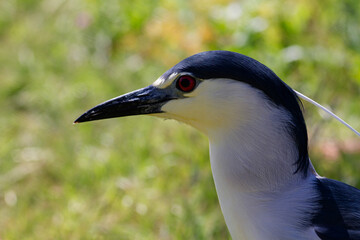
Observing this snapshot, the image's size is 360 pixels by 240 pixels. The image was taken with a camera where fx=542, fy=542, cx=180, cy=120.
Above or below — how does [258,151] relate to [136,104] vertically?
below

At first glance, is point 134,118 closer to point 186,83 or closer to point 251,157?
point 186,83

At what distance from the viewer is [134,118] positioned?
3867 mm

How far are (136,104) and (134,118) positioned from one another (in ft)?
5.90

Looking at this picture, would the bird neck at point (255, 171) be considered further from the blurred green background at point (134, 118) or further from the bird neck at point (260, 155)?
the blurred green background at point (134, 118)

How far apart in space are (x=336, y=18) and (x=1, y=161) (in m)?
2.52

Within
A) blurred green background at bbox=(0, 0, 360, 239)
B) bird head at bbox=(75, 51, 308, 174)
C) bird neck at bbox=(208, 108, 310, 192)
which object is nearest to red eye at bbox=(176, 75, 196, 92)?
bird head at bbox=(75, 51, 308, 174)

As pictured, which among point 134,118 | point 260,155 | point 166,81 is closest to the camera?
point 260,155

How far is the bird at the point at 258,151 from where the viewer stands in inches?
73.7

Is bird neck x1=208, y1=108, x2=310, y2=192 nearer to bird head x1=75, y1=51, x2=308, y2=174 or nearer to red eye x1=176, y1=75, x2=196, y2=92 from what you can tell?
bird head x1=75, y1=51, x2=308, y2=174

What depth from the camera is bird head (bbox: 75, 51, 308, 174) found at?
189 cm

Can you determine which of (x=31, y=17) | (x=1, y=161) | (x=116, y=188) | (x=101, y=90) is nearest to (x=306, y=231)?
(x=116, y=188)

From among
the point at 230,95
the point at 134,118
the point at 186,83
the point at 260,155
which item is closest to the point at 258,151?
the point at 260,155

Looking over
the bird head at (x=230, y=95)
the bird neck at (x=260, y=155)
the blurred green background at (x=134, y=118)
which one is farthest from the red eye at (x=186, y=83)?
the blurred green background at (x=134, y=118)

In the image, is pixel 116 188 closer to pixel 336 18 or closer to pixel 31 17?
pixel 336 18
